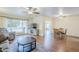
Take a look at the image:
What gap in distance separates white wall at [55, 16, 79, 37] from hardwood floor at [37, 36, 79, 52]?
152mm

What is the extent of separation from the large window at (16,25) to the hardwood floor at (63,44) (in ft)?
1.27

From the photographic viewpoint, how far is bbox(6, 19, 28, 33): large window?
2.26 m

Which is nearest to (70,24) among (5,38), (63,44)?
(63,44)

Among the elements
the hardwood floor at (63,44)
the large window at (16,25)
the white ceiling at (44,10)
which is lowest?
the hardwood floor at (63,44)

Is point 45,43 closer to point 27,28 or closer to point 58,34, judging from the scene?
point 58,34

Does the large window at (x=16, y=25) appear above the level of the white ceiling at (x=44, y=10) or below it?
below

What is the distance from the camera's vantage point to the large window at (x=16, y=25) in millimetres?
2258

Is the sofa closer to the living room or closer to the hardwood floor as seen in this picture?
the living room

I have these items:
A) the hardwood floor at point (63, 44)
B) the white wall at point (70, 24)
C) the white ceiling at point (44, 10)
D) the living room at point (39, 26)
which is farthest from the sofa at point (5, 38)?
the white wall at point (70, 24)

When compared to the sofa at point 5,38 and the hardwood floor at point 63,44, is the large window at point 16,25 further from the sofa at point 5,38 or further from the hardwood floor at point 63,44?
the hardwood floor at point 63,44

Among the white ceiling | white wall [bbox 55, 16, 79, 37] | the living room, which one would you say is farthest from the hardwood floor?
the white ceiling

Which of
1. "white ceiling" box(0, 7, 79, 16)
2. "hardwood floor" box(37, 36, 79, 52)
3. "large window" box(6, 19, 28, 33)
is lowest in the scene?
"hardwood floor" box(37, 36, 79, 52)

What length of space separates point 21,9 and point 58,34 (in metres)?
0.98

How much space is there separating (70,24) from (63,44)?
0.46 metres
